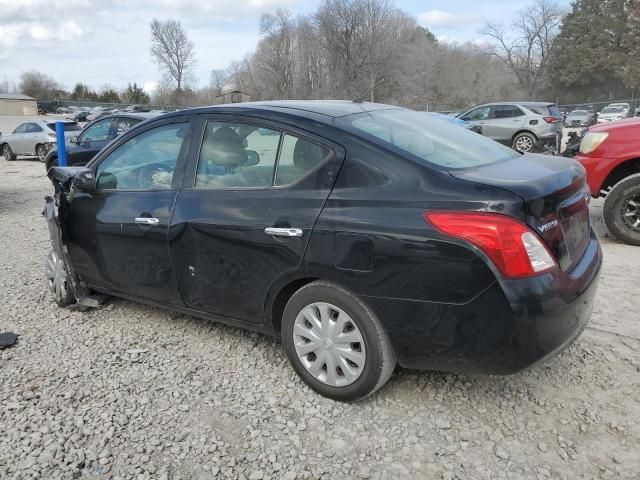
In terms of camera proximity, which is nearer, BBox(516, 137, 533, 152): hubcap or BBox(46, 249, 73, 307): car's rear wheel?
BBox(46, 249, 73, 307): car's rear wheel

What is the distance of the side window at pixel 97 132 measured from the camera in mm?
12007

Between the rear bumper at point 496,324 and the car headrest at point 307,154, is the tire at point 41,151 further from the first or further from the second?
the rear bumper at point 496,324

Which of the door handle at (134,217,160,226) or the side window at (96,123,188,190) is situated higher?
the side window at (96,123,188,190)

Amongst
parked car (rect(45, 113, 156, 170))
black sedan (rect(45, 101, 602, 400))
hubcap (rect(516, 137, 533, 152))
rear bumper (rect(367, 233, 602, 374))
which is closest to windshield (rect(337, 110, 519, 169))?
black sedan (rect(45, 101, 602, 400))

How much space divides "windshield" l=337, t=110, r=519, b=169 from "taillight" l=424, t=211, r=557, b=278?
0.42m

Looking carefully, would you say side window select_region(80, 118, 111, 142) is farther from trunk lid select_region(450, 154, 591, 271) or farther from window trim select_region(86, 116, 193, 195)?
trunk lid select_region(450, 154, 591, 271)

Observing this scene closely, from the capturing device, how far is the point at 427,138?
3068 millimetres

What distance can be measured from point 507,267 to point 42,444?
94.3 inches

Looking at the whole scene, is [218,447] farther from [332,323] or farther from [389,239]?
[389,239]

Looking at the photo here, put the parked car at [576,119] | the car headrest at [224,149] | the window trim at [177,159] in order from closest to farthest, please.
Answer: the car headrest at [224,149]
the window trim at [177,159]
the parked car at [576,119]

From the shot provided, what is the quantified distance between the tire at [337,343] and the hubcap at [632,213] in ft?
13.8

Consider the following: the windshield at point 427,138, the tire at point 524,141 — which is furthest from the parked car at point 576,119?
the windshield at point 427,138

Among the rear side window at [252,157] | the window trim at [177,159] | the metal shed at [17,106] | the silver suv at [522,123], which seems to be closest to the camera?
the rear side window at [252,157]

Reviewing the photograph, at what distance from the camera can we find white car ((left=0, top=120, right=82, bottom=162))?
1766cm
